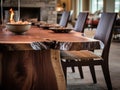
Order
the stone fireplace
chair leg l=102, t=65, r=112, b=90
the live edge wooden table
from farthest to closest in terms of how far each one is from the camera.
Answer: the stone fireplace
chair leg l=102, t=65, r=112, b=90
the live edge wooden table

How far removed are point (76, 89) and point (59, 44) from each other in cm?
142

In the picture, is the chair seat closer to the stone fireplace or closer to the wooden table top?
the wooden table top

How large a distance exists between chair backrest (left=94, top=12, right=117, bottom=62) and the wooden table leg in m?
0.96

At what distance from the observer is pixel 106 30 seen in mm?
2846

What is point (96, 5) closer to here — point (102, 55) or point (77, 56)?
point (102, 55)

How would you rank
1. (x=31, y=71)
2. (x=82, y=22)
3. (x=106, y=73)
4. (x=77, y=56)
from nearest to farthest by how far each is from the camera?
1. (x=31, y=71)
2. (x=77, y=56)
3. (x=106, y=73)
4. (x=82, y=22)

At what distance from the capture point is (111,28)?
2762 millimetres

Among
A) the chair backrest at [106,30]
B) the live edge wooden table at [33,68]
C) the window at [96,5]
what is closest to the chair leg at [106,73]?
the chair backrest at [106,30]

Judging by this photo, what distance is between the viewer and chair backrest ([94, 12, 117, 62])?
9.07 feet

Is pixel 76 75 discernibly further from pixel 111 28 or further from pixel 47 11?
pixel 47 11

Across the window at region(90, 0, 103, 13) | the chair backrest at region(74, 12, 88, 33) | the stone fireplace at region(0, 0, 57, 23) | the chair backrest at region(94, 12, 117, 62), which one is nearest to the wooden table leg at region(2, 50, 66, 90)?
the chair backrest at region(94, 12, 117, 62)

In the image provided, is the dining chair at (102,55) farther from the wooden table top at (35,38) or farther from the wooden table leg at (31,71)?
the wooden table leg at (31,71)

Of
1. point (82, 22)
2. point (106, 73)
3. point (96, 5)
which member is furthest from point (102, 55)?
point (96, 5)

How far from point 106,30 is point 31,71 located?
1212 mm
